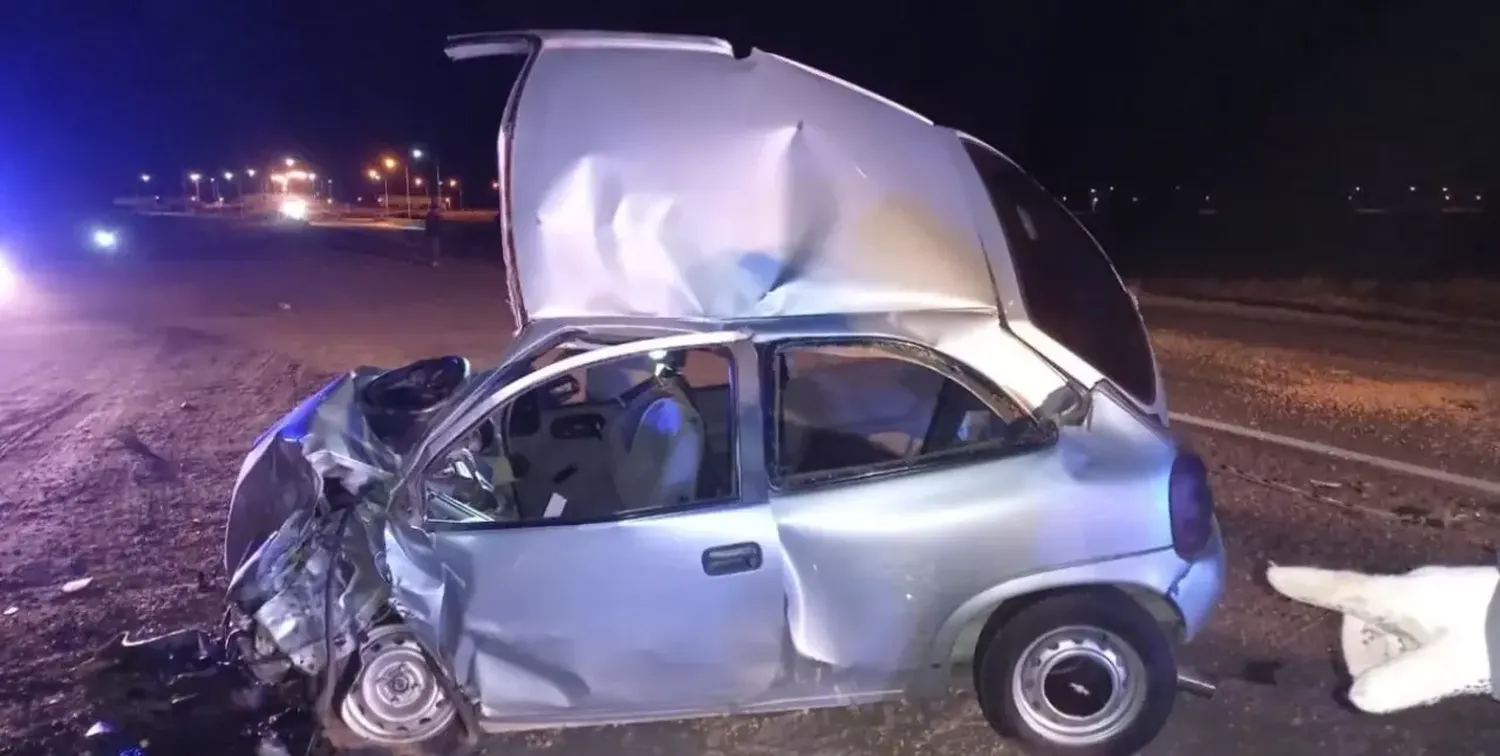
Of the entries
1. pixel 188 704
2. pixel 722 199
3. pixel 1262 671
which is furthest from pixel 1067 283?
pixel 188 704

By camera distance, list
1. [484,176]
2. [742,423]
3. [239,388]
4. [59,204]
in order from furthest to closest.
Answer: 1. [484,176]
2. [59,204]
3. [239,388]
4. [742,423]

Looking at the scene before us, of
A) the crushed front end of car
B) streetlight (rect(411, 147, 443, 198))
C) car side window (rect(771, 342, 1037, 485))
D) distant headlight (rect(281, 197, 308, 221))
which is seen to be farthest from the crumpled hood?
distant headlight (rect(281, 197, 308, 221))

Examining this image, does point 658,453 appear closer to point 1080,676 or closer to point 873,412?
point 873,412

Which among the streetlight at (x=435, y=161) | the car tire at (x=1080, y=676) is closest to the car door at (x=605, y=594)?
the car tire at (x=1080, y=676)

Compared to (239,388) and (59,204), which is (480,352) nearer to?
(239,388)

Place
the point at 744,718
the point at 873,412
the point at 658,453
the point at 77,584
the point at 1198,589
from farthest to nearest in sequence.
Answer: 1. the point at 77,584
2. the point at 873,412
3. the point at 744,718
4. the point at 658,453
5. the point at 1198,589

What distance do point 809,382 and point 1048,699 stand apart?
1.69 m

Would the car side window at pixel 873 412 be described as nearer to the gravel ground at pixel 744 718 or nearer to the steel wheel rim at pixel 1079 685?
the steel wheel rim at pixel 1079 685

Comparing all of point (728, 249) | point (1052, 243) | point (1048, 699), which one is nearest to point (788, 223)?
point (728, 249)

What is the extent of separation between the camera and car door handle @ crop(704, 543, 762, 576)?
12.5 ft

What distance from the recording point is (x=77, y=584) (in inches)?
243

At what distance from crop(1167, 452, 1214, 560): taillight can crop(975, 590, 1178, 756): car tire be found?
26cm

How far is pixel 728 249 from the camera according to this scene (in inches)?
164

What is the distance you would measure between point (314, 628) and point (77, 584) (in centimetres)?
292
